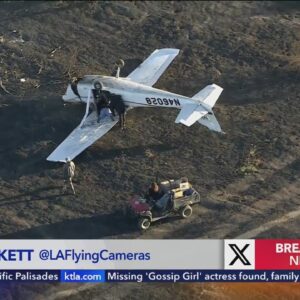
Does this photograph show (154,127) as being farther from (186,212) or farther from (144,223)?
(144,223)

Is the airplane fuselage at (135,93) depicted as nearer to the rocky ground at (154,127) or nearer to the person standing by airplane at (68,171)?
the rocky ground at (154,127)

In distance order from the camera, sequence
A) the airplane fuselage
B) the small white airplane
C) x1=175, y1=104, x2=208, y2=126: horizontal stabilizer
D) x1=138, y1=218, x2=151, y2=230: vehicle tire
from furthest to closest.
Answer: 1. the airplane fuselage
2. the small white airplane
3. x1=175, y1=104, x2=208, y2=126: horizontal stabilizer
4. x1=138, y1=218, x2=151, y2=230: vehicle tire

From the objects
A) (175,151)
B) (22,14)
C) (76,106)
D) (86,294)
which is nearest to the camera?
(86,294)

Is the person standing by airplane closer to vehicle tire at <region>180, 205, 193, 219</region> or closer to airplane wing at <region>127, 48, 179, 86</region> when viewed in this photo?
vehicle tire at <region>180, 205, 193, 219</region>

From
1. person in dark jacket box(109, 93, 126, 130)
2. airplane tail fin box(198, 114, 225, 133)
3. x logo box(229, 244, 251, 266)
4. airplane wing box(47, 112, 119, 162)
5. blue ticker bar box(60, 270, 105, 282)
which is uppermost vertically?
airplane tail fin box(198, 114, 225, 133)

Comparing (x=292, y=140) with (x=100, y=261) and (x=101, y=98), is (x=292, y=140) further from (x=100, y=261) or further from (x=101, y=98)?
(x=100, y=261)

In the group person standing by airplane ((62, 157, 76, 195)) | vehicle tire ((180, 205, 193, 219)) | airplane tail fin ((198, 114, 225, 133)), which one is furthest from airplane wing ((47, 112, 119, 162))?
vehicle tire ((180, 205, 193, 219))

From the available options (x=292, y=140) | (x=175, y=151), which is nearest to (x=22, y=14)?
(x=175, y=151)
